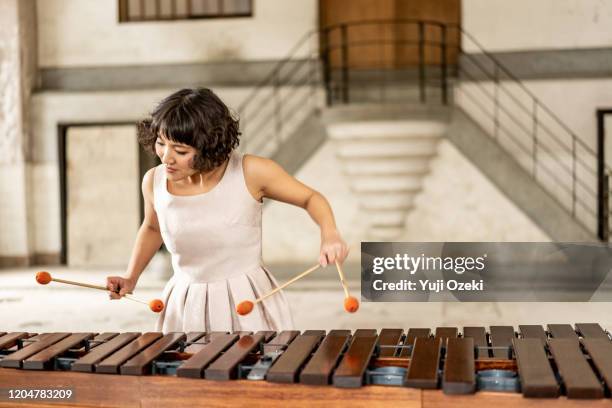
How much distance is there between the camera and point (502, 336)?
7.66 feet

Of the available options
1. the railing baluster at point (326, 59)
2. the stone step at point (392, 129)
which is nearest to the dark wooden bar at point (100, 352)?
the stone step at point (392, 129)

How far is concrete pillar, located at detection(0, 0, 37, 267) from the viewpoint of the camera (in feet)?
31.5

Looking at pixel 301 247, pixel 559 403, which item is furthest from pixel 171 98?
pixel 301 247

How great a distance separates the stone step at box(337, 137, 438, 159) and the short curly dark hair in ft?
18.4

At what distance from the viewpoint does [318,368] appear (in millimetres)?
1988

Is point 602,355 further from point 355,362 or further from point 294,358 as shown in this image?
point 294,358

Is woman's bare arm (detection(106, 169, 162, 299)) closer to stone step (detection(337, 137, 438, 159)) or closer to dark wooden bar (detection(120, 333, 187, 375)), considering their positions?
dark wooden bar (detection(120, 333, 187, 375))

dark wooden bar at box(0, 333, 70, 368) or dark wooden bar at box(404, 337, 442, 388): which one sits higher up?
dark wooden bar at box(404, 337, 442, 388)

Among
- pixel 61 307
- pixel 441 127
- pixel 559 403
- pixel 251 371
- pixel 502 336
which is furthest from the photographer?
pixel 441 127

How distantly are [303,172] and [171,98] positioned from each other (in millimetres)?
5998

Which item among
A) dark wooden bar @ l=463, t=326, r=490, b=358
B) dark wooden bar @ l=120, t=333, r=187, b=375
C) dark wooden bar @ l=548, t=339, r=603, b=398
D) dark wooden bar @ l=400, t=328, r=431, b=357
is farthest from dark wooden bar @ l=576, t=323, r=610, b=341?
dark wooden bar @ l=120, t=333, r=187, b=375

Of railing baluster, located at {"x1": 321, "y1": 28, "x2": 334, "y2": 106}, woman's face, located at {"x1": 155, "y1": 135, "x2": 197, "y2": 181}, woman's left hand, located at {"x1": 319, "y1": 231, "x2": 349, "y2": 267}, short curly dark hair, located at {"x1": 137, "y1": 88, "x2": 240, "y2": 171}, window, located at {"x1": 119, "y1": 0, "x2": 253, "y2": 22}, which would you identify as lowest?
woman's left hand, located at {"x1": 319, "y1": 231, "x2": 349, "y2": 267}

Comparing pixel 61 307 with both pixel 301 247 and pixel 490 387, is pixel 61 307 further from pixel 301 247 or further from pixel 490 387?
pixel 490 387

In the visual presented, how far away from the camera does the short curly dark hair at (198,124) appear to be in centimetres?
230
